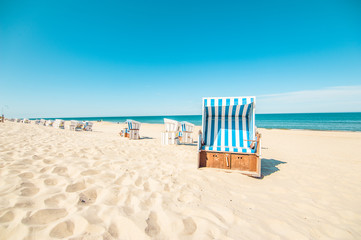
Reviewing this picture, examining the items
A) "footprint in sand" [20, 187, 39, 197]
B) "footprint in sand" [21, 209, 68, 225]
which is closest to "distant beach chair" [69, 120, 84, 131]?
"footprint in sand" [20, 187, 39, 197]

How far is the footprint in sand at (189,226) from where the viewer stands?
1863 millimetres

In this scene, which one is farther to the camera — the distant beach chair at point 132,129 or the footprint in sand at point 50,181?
the distant beach chair at point 132,129

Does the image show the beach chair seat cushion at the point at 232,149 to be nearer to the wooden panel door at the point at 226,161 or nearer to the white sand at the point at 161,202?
the wooden panel door at the point at 226,161

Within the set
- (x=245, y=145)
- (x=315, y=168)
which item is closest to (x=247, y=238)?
(x=245, y=145)

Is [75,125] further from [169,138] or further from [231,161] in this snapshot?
[231,161]

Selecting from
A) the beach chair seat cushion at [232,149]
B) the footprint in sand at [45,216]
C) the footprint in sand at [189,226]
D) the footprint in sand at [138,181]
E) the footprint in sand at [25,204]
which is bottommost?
the footprint in sand at [189,226]

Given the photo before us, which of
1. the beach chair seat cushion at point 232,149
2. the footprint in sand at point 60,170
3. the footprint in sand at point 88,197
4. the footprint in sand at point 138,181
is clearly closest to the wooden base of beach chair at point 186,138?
the beach chair seat cushion at point 232,149

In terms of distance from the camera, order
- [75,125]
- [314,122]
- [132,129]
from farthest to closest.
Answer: [314,122] < [75,125] < [132,129]

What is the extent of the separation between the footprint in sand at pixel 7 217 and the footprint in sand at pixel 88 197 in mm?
648

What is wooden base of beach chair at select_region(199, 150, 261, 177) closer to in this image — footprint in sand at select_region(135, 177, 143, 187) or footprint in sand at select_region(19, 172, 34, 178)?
footprint in sand at select_region(135, 177, 143, 187)

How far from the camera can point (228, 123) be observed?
5.29m

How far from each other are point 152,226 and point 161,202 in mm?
523

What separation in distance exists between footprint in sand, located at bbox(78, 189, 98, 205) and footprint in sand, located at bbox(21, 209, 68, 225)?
10.3 inches

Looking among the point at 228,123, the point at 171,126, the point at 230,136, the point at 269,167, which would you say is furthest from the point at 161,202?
the point at 171,126
